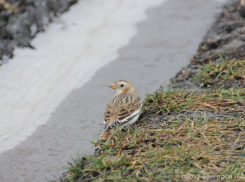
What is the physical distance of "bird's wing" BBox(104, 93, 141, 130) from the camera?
5055 millimetres

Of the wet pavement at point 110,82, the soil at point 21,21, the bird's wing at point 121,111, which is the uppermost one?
the soil at point 21,21

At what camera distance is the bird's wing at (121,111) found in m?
5.05

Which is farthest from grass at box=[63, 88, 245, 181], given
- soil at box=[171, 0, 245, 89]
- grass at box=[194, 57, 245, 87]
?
soil at box=[171, 0, 245, 89]

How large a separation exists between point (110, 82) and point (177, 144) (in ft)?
10.2

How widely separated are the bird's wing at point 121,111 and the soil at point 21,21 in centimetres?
304

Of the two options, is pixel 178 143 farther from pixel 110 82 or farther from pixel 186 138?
pixel 110 82

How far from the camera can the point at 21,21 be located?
8.24m

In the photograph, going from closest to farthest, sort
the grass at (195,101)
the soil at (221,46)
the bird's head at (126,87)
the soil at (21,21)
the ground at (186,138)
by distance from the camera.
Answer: the ground at (186,138) < the grass at (195,101) < the bird's head at (126,87) < the soil at (221,46) < the soil at (21,21)

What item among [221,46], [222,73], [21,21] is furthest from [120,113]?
[21,21]

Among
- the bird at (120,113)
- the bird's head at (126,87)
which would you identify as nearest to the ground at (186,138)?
the bird at (120,113)

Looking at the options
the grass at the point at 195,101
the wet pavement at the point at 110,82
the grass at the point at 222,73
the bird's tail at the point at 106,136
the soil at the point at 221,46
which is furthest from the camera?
the soil at the point at 221,46

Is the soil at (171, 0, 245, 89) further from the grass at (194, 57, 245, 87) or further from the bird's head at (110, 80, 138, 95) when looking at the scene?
the bird's head at (110, 80, 138, 95)

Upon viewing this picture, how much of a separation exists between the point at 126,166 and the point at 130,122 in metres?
1.29

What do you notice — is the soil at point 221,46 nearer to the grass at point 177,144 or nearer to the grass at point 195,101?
the grass at point 195,101
